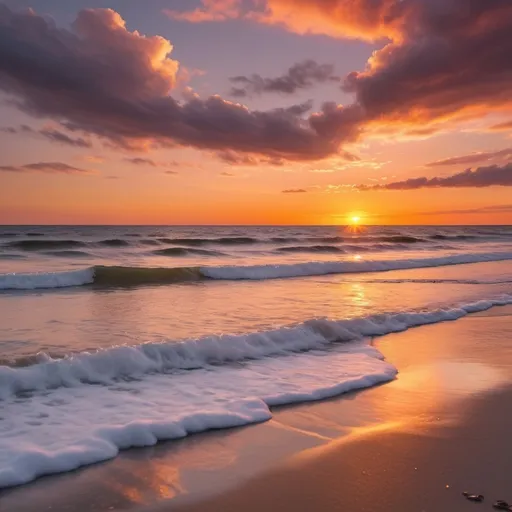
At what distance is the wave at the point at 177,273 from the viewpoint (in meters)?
15.2

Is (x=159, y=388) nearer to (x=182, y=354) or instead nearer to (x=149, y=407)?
(x=149, y=407)

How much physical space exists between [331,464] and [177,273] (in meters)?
15.1

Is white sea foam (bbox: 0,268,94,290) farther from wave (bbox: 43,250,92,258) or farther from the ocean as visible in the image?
wave (bbox: 43,250,92,258)

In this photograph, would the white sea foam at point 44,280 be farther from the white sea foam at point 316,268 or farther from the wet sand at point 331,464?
the wet sand at point 331,464

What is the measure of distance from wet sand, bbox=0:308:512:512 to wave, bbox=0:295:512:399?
193 centimetres

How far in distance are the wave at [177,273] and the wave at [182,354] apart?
900 centimetres

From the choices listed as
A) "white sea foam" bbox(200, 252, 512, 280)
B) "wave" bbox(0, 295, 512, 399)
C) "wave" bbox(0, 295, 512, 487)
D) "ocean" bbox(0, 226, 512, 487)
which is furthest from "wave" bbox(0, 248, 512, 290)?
"wave" bbox(0, 295, 512, 487)

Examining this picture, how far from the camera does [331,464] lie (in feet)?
11.6

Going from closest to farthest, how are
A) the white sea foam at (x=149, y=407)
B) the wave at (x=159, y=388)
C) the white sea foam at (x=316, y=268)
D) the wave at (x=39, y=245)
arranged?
the white sea foam at (x=149, y=407) < the wave at (x=159, y=388) < the white sea foam at (x=316, y=268) < the wave at (x=39, y=245)

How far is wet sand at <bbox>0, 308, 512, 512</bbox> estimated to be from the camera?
3.05 meters

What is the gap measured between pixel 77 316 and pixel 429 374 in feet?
21.5

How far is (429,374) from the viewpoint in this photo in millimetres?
6016

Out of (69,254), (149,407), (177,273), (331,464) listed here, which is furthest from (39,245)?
(331,464)

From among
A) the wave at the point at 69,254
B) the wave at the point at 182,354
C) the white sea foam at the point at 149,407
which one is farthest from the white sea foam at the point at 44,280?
the wave at the point at 69,254
